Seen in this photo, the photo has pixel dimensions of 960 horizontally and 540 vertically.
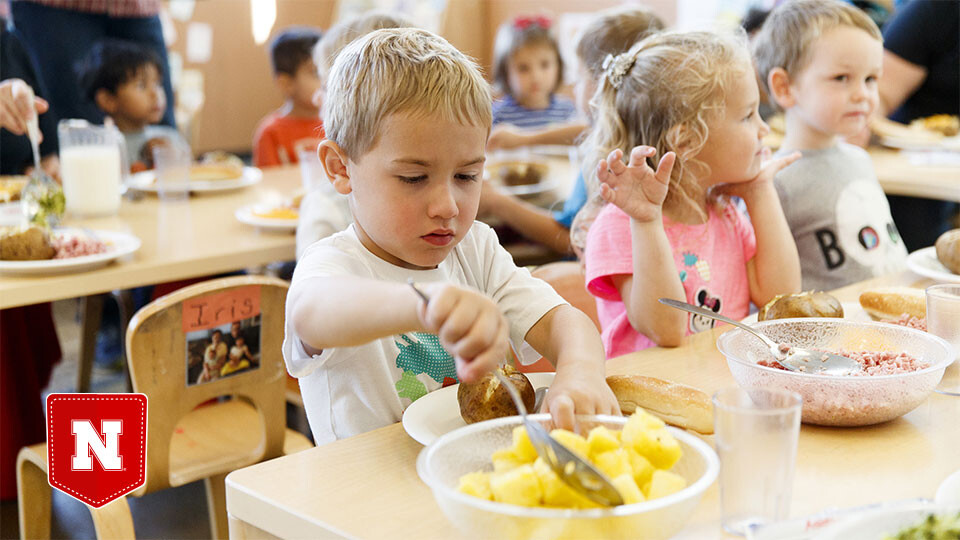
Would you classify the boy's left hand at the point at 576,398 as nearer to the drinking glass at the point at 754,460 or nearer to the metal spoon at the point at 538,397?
the metal spoon at the point at 538,397

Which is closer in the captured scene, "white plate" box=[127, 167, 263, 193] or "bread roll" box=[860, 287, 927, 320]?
"bread roll" box=[860, 287, 927, 320]

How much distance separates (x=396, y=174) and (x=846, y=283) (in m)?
1.16

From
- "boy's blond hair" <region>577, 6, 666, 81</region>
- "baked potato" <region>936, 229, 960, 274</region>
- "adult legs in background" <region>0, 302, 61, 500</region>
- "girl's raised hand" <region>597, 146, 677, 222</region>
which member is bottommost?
"adult legs in background" <region>0, 302, 61, 500</region>

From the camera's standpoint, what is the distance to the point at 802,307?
1320 mm

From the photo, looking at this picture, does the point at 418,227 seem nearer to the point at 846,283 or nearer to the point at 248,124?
the point at 846,283

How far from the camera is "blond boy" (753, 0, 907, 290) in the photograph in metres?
1.94

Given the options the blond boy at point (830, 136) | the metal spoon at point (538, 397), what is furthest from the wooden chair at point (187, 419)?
the blond boy at point (830, 136)

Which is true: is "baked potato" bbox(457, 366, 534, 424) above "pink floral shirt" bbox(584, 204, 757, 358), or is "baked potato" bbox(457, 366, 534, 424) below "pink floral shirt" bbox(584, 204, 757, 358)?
above

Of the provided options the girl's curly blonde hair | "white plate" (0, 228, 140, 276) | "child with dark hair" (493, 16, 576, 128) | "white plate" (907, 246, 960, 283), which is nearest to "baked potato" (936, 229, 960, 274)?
"white plate" (907, 246, 960, 283)

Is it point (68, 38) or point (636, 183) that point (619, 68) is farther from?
point (68, 38)

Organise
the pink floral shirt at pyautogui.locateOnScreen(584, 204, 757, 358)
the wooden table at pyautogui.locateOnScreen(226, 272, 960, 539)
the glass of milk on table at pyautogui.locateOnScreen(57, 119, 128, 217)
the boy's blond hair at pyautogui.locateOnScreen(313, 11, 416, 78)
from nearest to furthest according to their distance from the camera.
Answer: the wooden table at pyautogui.locateOnScreen(226, 272, 960, 539)
the pink floral shirt at pyautogui.locateOnScreen(584, 204, 757, 358)
the boy's blond hair at pyautogui.locateOnScreen(313, 11, 416, 78)
the glass of milk on table at pyautogui.locateOnScreen(57, 119, 128, 217)

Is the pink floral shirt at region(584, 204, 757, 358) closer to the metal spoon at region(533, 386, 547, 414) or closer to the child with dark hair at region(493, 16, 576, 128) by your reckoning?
the metal spoon at region(533, 386, 547, 414)

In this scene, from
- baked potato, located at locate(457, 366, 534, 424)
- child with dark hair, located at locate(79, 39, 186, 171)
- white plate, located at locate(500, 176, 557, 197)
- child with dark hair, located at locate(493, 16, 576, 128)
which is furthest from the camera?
child with dark hair, located at locate(493, 16, 576, 128)

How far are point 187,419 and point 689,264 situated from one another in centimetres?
110
